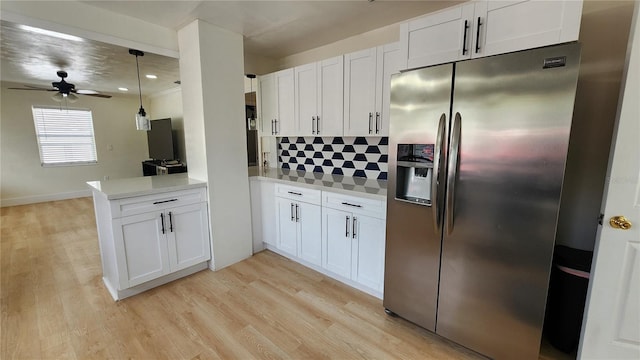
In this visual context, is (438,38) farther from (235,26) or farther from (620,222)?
(235,26)

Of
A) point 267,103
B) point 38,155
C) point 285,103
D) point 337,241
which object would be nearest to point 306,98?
point 285,103

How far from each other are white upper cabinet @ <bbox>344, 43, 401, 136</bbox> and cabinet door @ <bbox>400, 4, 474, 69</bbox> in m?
0.42

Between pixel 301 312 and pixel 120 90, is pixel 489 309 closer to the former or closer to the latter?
pixel 301 312

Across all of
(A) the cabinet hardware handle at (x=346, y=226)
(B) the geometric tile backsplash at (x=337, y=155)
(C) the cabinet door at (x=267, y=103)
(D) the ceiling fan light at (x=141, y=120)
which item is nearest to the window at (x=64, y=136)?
(D) the ceiling fan light at (x=141, y=120)

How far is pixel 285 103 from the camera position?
3127 millimetres

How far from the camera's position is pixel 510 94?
141 cm

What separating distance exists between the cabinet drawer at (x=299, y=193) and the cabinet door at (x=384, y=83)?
2.72ft

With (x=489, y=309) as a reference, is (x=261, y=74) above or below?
above

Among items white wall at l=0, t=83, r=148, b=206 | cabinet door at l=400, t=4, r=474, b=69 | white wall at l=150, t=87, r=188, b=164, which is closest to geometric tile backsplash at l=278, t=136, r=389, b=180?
cabinet door at l=400, t=4, r=474, b=69

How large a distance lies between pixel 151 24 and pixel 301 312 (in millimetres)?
2992

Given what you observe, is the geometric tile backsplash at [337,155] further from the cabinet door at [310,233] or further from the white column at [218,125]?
the white column at [218,125]

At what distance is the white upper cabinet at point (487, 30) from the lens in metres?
1.32

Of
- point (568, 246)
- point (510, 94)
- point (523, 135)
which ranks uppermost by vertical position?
point (510, 94)

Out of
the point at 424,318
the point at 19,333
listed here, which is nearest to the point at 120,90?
the point at 19,333
